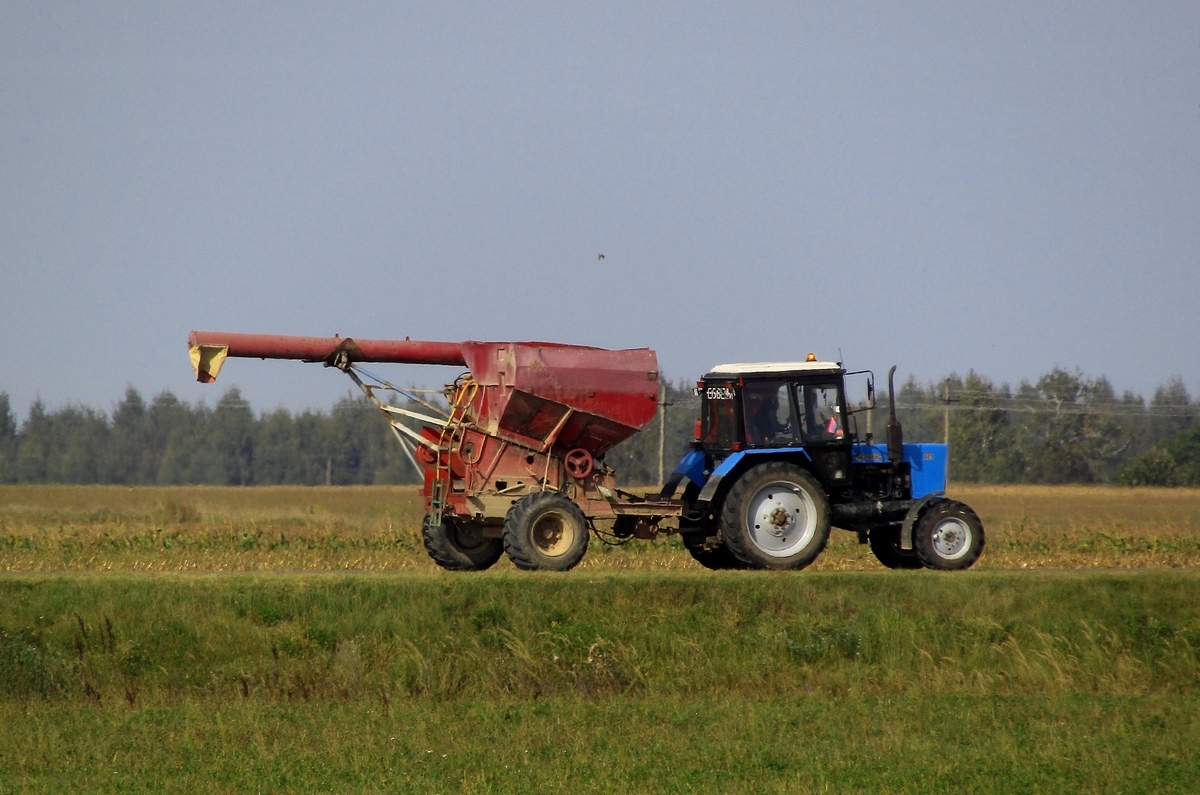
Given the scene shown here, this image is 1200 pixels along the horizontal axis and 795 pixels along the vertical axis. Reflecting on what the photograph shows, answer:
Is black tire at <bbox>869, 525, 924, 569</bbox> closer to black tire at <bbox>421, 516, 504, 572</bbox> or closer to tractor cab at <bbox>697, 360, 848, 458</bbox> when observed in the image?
tractor cab at <bbox>697, 360, 848, 458</bbox>

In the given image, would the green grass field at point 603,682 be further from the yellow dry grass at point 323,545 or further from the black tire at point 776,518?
the yellow dry grass at point 323,545

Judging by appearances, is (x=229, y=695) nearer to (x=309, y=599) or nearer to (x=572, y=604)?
(x=309, y=599)

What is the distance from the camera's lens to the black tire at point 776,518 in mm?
14602

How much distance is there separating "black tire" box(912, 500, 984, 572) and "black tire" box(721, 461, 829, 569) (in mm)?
1291

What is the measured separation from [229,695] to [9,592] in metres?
2.47

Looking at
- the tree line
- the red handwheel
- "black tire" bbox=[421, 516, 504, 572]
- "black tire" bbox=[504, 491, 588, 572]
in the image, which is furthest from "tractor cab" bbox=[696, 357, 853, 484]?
the tree line

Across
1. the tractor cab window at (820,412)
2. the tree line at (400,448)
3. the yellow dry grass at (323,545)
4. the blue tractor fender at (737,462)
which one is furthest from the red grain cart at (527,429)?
the tree line at (400,448)

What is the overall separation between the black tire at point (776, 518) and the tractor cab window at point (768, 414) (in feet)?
1.44

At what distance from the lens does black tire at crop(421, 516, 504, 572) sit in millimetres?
15477

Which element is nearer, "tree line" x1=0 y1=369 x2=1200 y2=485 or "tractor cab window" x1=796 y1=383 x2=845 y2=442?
"tractor cab window" x1=796 y1=383 x2=845 y2=442

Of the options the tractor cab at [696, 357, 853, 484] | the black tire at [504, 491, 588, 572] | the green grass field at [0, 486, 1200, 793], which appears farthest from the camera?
the tractor cab at [696, 357, 853, 484]

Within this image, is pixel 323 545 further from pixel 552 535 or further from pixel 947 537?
pixel 947 537

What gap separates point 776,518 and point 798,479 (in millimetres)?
509

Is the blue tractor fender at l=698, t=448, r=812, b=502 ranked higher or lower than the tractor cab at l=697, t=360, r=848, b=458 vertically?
lower
